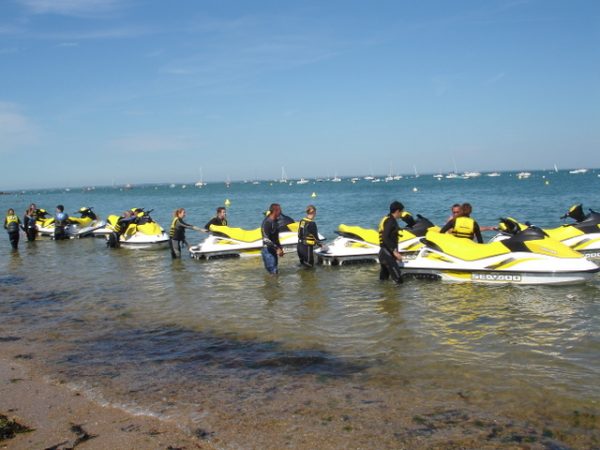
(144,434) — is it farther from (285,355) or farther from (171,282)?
(171,282)

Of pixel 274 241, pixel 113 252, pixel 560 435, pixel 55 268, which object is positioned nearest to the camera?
pixel 560 435

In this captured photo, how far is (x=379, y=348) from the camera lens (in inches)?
256

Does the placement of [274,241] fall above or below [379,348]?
above

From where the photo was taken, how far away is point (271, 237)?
11.3m

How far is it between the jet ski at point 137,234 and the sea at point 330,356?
668 centimetres

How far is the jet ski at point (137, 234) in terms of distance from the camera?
59.5ft

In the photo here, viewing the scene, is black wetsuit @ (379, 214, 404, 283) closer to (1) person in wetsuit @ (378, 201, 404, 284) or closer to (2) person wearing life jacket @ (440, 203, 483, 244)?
(1) person in wetsuit @ (378, 201, 404, 284)

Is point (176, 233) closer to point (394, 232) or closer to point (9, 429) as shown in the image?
point (394, 232)

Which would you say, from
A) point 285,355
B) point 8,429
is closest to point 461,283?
point 285,355

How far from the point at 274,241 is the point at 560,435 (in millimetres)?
7751

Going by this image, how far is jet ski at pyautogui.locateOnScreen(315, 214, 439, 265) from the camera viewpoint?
13.1 metres

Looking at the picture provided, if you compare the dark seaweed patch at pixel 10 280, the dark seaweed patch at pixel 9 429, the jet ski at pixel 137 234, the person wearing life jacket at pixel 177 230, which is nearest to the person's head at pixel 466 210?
the person wearing life jacket at pixel 177 230

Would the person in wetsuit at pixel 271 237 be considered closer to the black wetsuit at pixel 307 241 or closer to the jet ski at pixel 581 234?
the black wetsuit at pixel 307 241

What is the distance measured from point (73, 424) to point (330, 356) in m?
2.91
